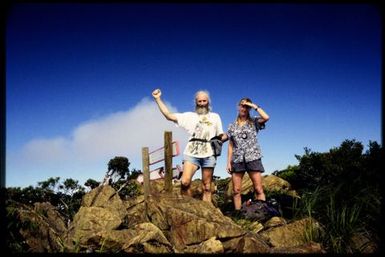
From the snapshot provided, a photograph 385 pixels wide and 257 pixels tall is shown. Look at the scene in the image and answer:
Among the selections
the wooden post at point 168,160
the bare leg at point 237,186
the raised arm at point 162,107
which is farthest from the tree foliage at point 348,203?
the wooden post at point 168,160

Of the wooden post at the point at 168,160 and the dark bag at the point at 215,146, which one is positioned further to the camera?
the wooden post at the point at 168,160

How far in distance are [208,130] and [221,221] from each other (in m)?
1.96

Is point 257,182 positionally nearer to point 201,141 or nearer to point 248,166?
point 248,166

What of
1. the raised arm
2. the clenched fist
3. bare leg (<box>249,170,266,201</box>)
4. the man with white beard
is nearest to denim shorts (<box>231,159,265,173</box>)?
bare leg (<box>249,170,266,201</box>)

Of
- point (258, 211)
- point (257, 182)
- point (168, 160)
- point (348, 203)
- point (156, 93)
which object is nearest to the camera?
point (348, 203)

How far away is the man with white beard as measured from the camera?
8008 millimetres

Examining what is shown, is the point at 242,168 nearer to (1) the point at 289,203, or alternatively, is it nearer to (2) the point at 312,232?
(1) the point at 289,203

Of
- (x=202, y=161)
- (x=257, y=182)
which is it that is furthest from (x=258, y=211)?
(x=202, y=161)

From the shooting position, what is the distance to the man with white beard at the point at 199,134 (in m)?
8.01

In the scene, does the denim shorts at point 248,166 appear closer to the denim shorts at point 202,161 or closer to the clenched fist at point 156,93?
the denim shorts at point 202,161

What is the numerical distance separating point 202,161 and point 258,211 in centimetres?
143

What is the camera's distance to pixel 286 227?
22.8 feet

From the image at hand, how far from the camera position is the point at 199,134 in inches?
317

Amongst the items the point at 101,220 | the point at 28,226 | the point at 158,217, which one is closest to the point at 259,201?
the point at 158,217
